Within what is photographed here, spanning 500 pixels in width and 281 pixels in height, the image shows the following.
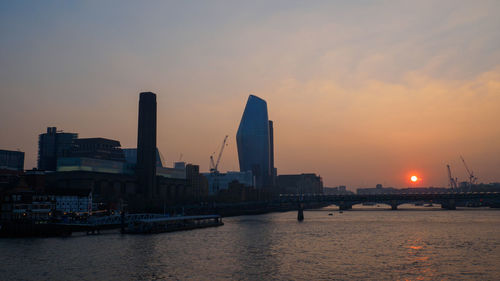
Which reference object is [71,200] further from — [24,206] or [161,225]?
[161,225]

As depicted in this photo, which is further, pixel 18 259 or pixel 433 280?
pixel 18 259

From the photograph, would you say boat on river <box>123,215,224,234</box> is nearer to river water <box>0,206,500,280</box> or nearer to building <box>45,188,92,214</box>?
river water <box>0,206,500,280</box>

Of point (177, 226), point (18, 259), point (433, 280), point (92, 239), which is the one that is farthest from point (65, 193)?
point (433, 280)

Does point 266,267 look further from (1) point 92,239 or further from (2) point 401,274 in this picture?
(1) point 92,239

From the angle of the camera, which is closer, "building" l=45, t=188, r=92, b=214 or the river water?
the river water

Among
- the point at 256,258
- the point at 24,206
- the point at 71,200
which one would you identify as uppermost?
the point at 71,200

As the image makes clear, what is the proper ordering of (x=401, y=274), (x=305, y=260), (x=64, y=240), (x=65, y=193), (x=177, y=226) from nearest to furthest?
1. (x=401, y=274)
2. (x=305, y=260)
3. (x=64, y=240)
4. (x=177, y=226)
5. (x=65, y=193)

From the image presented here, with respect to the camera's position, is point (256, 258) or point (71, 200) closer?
point (256, 258)

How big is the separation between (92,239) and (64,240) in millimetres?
6773

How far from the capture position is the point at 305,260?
78812 millimetres

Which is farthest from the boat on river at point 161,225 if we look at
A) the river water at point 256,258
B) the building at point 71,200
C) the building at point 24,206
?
the building at point 71,200

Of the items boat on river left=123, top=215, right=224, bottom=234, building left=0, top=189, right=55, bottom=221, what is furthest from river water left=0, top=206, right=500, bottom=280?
building left=0, top=189, right=55, bottom=221

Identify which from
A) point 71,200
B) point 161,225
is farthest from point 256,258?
point 71,200

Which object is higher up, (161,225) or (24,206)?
(24,206)
